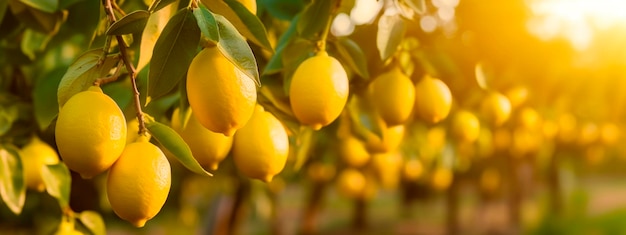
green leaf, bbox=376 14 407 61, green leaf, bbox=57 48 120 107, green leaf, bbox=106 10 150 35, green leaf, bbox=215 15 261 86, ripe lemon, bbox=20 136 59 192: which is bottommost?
ripe lemon, bbox=20 136 59 192

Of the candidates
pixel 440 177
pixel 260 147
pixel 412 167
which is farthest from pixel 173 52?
pixel 440 177

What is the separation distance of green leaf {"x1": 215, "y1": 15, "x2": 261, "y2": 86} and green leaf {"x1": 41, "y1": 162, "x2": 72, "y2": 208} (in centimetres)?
54

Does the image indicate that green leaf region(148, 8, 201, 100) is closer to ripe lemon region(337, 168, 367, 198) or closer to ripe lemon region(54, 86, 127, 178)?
ripe lemon region(54, 86, 127, 178)

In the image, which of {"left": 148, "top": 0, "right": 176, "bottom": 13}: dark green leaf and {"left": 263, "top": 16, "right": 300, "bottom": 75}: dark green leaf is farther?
{"left": 263, "top": 16, "right": 300, "bottom": 75}: dark green leaf

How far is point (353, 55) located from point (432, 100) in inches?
6.2

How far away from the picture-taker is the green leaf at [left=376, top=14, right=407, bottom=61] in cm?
93

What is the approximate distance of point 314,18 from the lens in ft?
3.06

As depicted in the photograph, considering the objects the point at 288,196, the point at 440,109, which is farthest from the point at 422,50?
the point at 288,196

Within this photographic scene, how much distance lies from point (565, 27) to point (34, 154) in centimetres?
220

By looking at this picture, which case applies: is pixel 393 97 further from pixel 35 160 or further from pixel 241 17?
pixel 35 160

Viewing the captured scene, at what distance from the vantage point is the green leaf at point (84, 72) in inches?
28.1

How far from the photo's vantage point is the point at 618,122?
4.10m

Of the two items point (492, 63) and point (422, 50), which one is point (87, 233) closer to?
point (422, 50)

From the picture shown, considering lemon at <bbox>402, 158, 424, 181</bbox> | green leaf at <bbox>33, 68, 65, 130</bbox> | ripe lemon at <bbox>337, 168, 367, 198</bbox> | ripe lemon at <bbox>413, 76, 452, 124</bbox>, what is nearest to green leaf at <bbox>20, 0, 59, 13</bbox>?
green leaf at <bbox>33, 68, 65, 130</bbox>
